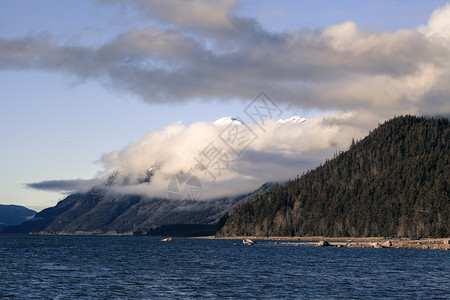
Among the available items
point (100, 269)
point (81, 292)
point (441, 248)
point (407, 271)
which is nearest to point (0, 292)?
point (81, 292)

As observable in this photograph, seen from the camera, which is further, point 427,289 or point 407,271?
point 407,271

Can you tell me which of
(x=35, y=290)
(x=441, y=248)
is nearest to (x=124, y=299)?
(x=35, y=290)

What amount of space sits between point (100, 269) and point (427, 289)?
208 ft

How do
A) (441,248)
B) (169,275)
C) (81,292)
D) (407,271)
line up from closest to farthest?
(81,292), (169,275), (407,271), (441,248)

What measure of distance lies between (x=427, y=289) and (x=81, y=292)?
162ft

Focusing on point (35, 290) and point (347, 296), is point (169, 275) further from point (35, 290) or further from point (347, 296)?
point (347, 296)

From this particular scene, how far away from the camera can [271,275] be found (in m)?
99.6

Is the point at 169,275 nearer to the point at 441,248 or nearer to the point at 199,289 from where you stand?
the point at 199,289

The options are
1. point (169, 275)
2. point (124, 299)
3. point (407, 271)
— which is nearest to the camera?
point (124, 299)

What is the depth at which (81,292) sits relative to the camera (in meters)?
75.3

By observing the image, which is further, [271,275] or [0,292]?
[271,275]

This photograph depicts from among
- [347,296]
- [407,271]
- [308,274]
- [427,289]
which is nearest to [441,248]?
[407,271]

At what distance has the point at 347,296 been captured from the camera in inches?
2825

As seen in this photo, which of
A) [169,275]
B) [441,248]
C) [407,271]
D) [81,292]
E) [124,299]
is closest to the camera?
[124,299]
